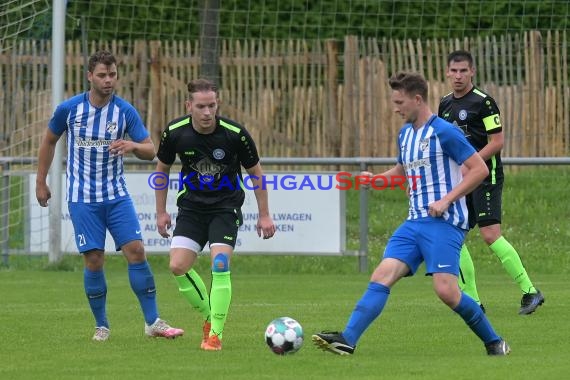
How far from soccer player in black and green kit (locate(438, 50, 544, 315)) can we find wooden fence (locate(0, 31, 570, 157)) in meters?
7.97

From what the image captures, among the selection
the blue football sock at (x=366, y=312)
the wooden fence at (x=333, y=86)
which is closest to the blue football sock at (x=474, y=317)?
the blue football sock at (x=366, y=312)

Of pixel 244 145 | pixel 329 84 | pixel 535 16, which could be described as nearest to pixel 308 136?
pixel 329 84

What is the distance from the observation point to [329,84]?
63.9 ft

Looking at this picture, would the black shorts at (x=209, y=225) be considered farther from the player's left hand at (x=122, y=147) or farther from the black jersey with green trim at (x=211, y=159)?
the player's left hand at (x=122, y=147)

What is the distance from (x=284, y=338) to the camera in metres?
8.23

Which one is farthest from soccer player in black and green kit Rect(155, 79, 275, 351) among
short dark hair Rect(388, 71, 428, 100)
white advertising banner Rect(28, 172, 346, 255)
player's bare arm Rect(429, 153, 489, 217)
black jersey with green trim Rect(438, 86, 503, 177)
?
white advertising banner Rect(28, 172, 346, 255)

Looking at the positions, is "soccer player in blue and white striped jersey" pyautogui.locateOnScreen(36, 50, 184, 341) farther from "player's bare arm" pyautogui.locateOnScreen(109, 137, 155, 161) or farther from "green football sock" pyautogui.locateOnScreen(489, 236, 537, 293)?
"green football sock" pyautogui.locateOnScreen(489, 236, 537, 293)

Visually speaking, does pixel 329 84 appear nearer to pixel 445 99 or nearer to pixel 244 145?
pixel 445 99

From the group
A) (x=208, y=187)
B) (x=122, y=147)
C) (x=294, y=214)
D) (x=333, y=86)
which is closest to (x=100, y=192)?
(x=122, y=147)

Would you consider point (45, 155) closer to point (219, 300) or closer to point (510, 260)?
point (219, 300)

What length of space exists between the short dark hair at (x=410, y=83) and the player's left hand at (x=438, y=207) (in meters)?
0.65

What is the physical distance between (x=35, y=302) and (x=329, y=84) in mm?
8089

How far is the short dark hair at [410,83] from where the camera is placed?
796 cm

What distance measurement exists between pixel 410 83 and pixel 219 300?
1929 millimetres
